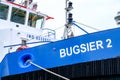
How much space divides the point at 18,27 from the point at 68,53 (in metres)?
4.74

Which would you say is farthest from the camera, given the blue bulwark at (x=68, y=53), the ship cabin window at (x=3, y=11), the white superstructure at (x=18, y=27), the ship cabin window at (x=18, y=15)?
the ship cabin window at (x=18, y=15)

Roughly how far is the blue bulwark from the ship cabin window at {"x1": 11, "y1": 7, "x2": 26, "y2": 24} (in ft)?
10.1

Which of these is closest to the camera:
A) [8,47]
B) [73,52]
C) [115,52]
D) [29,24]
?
[115,52]

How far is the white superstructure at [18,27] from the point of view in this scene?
41.5 feet

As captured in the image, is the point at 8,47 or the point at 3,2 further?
the point at 3,2

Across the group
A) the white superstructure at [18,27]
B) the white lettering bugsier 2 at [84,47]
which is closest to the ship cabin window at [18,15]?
the white superstructure at [18,27]

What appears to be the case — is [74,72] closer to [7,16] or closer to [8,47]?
[8,47]

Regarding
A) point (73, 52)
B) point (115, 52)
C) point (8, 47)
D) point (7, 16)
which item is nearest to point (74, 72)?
point (73, 52)

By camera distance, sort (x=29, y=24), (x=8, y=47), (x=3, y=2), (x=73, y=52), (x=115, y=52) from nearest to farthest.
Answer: (x=115, y=52) < (x=73, y=52) < (x=8, y=47) < (x=3, y=2) < (x=29, y=24)

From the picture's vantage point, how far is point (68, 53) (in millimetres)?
9477

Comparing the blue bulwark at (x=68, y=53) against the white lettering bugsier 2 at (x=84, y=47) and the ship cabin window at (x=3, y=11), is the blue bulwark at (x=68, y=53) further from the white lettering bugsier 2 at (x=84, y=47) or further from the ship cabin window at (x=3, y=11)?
the ship cabin window at (x=3, y=11)

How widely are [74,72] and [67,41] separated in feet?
2.71

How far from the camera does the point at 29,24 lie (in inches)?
565

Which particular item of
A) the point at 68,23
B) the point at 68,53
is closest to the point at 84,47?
the point at 68,53
